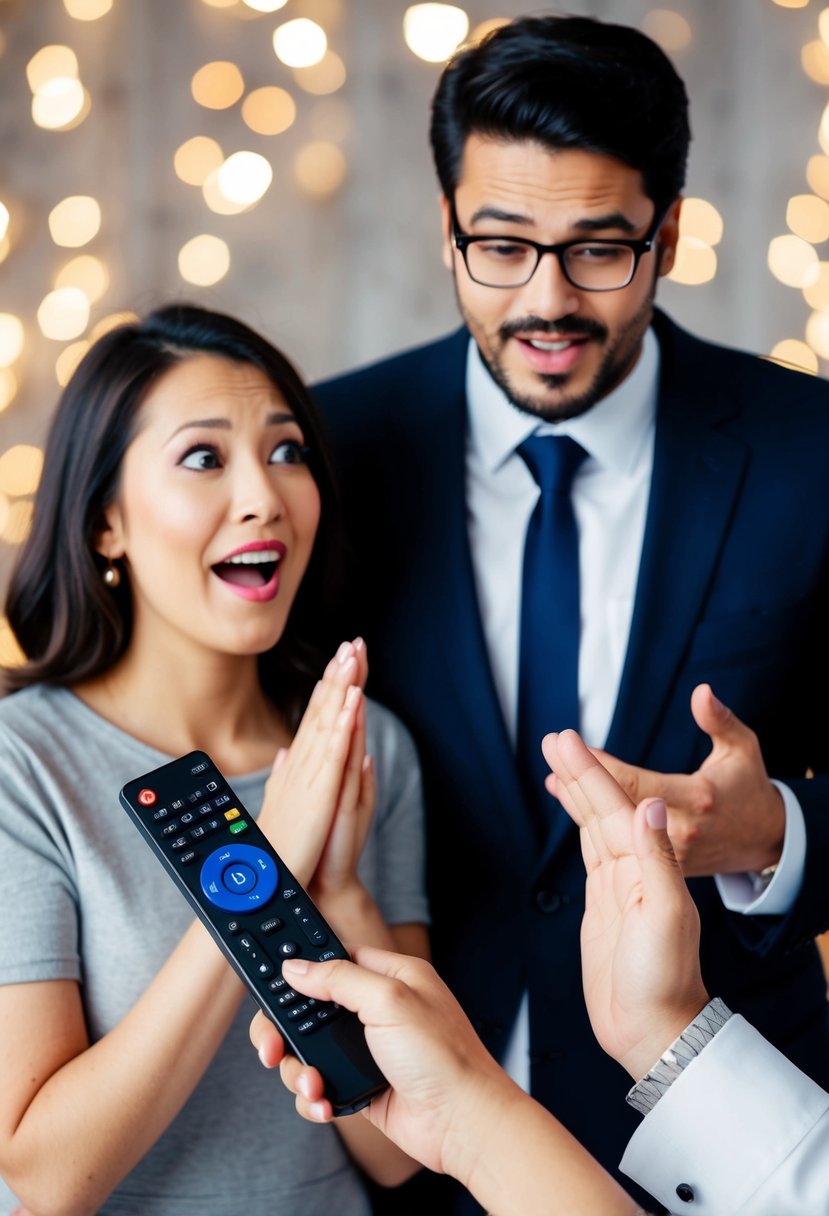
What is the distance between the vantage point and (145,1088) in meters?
1.05

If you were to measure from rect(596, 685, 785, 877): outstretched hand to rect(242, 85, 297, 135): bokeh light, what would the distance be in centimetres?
159

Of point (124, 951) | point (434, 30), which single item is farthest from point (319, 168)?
point (124, 951)

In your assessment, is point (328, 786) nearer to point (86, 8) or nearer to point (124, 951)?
point (124, 951)

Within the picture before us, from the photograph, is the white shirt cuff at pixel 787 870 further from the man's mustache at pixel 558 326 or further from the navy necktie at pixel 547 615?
the man's mustache at pixel 558 326

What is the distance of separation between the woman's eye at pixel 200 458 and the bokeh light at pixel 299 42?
51.7 inches

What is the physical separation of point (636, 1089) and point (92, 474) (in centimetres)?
80

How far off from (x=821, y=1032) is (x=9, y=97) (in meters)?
1.94

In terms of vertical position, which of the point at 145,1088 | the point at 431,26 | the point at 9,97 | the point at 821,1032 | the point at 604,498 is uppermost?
the point at 431,26

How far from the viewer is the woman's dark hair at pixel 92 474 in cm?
132

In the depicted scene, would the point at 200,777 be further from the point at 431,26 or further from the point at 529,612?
the point at 431,26

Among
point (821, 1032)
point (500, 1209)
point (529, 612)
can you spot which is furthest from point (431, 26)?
point (500, 1209)

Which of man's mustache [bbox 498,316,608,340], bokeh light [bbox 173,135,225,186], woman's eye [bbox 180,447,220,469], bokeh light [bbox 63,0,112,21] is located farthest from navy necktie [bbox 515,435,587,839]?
bokeh light [bbox 63,0,112,21]

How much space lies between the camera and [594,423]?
4.87ft

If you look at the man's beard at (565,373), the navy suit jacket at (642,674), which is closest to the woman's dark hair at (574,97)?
the man's beard at (565,373)
